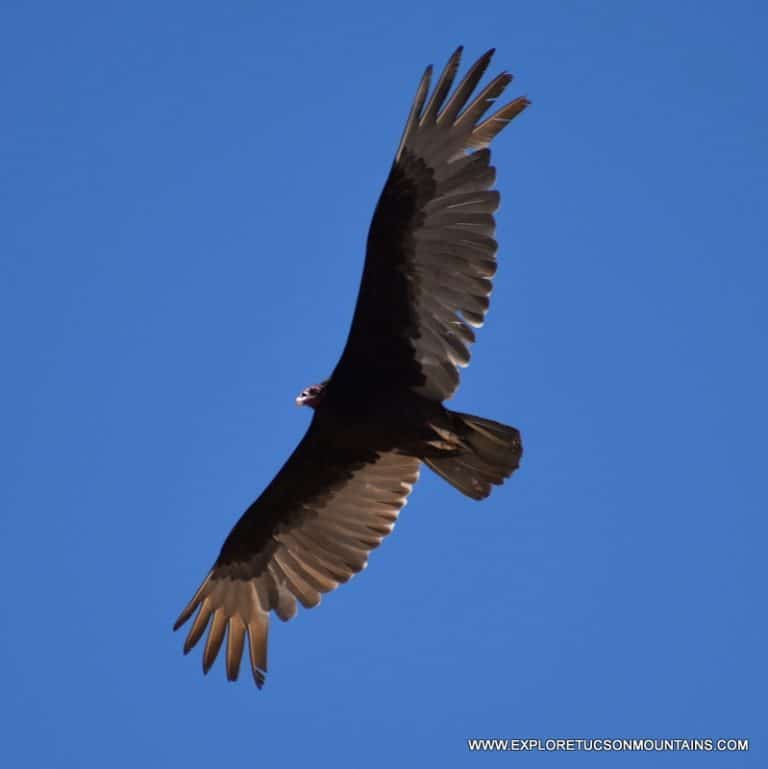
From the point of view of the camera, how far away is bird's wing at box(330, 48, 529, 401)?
8719mm

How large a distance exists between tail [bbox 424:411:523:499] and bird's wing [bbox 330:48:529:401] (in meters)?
0.24

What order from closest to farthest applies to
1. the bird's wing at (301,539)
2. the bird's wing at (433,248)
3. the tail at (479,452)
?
the bird's wing at (433,248) < the tail at (479,452) < the bird's wing at (301,539)

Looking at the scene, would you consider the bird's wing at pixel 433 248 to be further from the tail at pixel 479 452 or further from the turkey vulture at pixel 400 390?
the tail at pixel 479 452

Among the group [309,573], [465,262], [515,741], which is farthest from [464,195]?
[515,741]

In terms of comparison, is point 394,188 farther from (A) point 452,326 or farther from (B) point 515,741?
(B) point 515,741

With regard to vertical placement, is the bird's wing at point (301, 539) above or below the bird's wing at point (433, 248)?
below

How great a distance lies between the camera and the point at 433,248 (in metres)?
8.83

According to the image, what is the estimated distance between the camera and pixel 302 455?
974 centimetres

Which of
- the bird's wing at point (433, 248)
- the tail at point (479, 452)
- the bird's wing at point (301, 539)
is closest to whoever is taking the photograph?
the bird's wing at point (433, 248)

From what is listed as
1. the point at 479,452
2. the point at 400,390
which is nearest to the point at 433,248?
the point at 400,390

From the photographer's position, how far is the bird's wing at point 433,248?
28.6 feet

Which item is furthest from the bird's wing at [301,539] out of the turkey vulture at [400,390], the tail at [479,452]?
the tail at [479,452]

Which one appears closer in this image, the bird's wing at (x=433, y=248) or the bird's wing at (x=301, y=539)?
the bird's wing at (x=433, y=248)

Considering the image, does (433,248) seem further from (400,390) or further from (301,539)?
(301,539)
